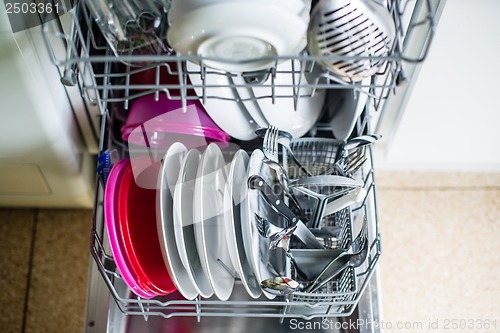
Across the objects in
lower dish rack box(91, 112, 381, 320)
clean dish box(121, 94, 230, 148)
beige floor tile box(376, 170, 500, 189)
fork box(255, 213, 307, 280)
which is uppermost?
clean dish box(121, 94, 230, 148)

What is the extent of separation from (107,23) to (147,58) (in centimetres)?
20

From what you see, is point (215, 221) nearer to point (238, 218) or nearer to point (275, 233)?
point (238, 218)

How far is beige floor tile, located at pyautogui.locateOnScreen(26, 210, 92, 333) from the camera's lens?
3.97ft

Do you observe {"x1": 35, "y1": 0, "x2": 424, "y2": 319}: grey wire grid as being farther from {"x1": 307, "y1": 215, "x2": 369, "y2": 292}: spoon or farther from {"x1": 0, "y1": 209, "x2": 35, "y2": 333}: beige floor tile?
{"x1": 0, "y1": 209, "x2": 35, "y2": 333}: beige floor tile

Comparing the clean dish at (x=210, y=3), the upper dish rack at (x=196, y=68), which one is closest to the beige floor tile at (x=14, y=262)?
the upper dish rack at (x=196, y=68)

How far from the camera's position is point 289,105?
0.97 m

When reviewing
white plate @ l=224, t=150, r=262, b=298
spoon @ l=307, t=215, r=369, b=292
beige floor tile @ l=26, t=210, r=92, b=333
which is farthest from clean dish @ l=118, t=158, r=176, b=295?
beige floor tile @ l=26, t=210, r=92, b=333

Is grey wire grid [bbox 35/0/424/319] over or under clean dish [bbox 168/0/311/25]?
under

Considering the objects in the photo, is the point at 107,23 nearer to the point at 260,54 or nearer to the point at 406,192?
the point at 260,54

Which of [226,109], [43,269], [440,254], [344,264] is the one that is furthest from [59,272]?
[440,254]

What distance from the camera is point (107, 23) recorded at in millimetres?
882

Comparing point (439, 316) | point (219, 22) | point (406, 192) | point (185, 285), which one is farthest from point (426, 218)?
point (219, 22)

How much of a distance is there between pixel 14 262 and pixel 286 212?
2.21ft

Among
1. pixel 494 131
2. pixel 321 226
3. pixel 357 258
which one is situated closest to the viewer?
pixel 357 258
